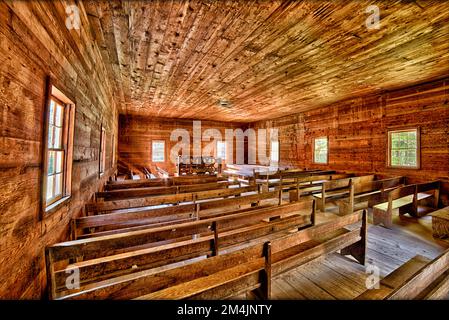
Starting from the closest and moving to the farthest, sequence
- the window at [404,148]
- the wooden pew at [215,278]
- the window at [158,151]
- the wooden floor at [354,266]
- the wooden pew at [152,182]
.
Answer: the wooden pew at [215,278]
the wooden floor at [354,266]
the wooden pew at [152,182]
the window at [404,148]
the window at [158,151]

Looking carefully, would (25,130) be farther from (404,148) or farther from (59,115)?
(404,148)

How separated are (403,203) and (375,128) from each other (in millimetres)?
3044

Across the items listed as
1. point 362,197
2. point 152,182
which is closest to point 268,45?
point 362,197

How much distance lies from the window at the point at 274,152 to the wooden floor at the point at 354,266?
7.07 meters

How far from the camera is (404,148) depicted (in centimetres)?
573

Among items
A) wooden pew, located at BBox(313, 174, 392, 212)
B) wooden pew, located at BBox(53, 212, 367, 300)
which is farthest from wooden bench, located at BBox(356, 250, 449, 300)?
wooden pew, located at BBox(313, 174, 392, 212)

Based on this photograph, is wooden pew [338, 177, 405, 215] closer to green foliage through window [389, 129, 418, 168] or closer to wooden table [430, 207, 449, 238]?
green foliage through window [389, 129, 418, 168]

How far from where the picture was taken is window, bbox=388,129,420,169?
17.9ft

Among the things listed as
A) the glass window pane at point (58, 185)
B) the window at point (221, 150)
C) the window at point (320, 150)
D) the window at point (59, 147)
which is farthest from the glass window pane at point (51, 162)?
the window at point (221, 150)

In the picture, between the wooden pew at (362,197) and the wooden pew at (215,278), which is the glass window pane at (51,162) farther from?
the wooden pew at (362,197)

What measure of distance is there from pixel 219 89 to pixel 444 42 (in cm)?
469

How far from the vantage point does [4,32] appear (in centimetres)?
112

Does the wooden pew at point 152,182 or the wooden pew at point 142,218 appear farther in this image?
the wooden pew at point 152,182

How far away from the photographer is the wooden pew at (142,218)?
2344mm
